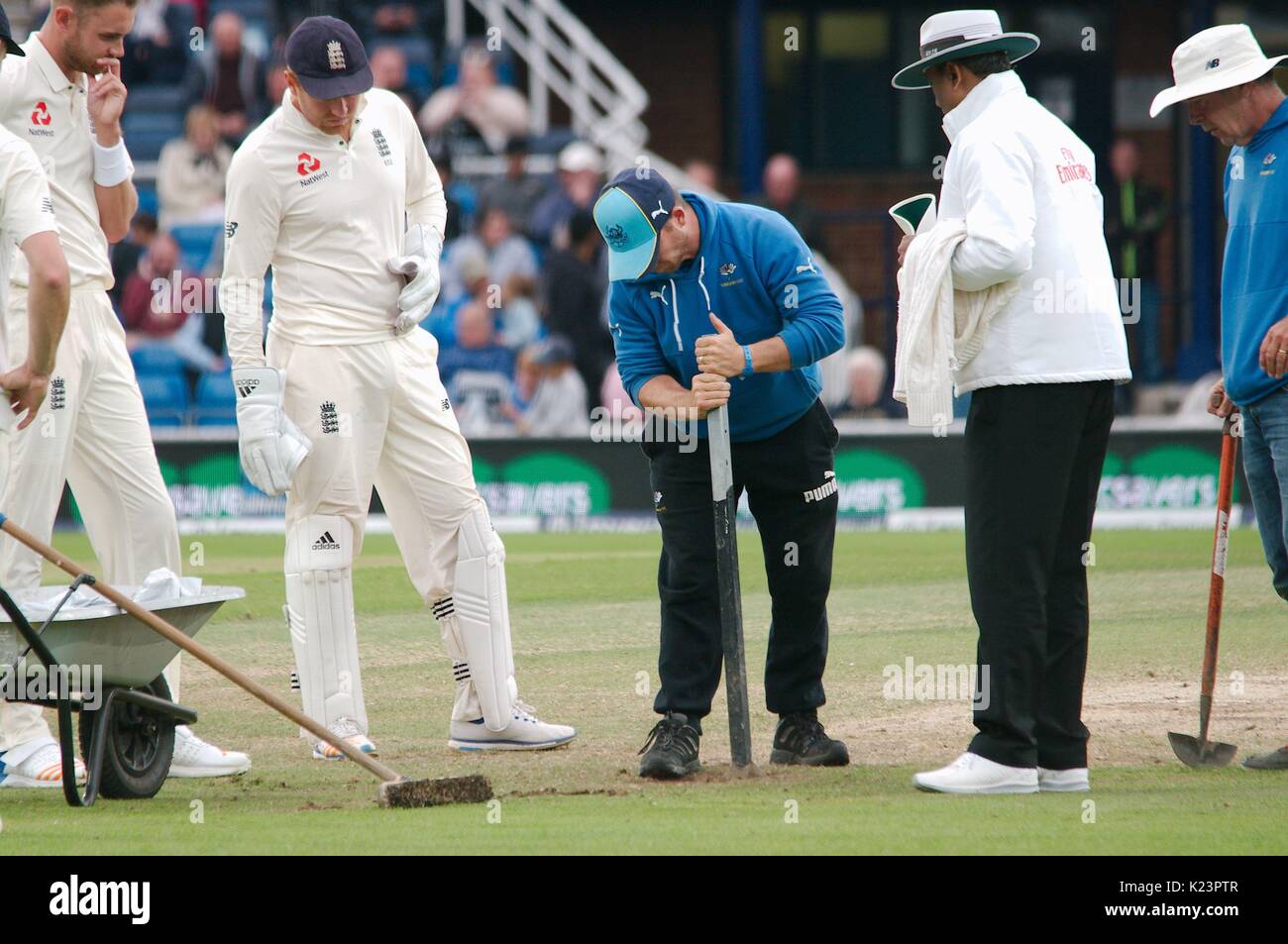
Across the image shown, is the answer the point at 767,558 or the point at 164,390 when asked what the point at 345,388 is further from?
the point at 164,390

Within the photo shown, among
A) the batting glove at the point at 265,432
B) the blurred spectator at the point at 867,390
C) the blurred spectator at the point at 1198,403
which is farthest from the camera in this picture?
the blurred spectator at the point at 867,390

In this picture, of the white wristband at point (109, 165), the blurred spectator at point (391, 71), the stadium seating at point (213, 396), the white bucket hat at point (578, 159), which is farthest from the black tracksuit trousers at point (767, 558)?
the blurred spectator at point (391, 71)

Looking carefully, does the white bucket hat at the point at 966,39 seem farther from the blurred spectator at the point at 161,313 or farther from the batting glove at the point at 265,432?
the blurred spectator at the point at 161,313

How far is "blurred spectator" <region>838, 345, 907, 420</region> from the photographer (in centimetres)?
1669

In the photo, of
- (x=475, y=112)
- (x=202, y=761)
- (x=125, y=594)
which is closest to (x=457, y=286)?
(x=475, y=112)

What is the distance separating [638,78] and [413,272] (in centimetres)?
1639

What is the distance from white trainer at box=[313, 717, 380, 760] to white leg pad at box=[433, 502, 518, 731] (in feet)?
1.57

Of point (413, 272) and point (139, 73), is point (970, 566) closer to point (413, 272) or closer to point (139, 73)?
point (413, 272)

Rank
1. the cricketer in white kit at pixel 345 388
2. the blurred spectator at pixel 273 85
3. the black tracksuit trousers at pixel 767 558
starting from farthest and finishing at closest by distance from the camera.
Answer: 1. the blurred spectator at pixel 273 85
2. the cricketer in white kit at pixel 345 388
3. the black tracksuit trousers at pixel 767 558

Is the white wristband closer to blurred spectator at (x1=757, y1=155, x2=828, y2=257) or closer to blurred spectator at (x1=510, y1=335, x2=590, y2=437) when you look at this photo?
blurred spectator at (x1=510, y1=335, x2=590, y2=437)

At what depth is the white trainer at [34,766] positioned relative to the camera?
246 inches

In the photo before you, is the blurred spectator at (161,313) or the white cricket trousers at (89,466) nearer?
the white cricket trousers at (89,466)

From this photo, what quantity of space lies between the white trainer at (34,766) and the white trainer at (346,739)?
0.88m

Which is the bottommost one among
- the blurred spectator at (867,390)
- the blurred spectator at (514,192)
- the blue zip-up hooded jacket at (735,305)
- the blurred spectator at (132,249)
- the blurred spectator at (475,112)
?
the blurred spectator at (867,390)
